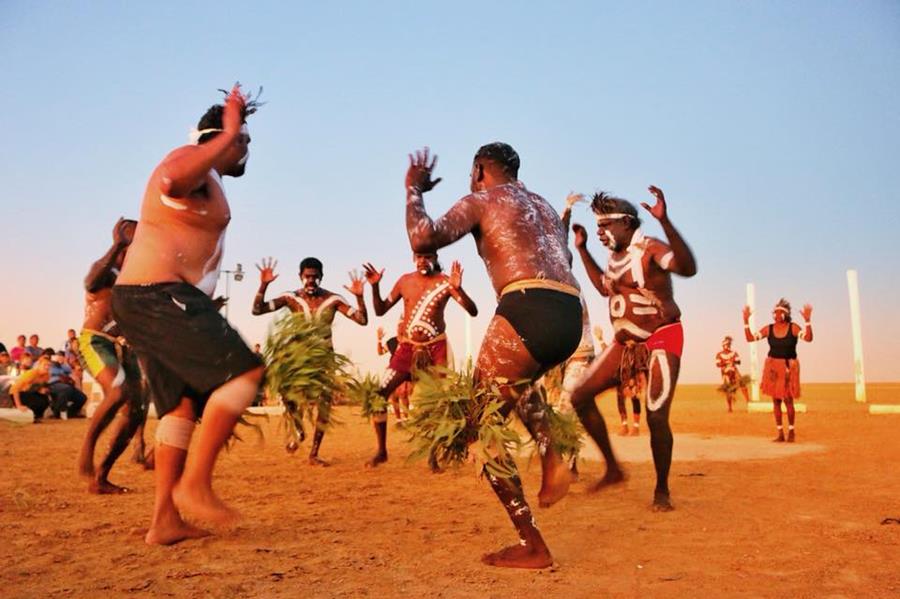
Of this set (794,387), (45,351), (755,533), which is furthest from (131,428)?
(45,351)

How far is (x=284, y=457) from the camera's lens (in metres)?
8.98

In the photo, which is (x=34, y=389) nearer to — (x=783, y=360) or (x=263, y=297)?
(x=263, y=297)

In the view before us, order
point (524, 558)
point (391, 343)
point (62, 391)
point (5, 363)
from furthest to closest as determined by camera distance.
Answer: point (5, 363), point (62, 391), point (391, 343), point (524, 558)

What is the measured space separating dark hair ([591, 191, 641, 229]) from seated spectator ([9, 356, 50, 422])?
13471mm

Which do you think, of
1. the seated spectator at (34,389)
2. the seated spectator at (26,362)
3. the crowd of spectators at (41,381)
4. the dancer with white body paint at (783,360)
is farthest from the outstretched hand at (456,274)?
the seated spectator at (26,362)

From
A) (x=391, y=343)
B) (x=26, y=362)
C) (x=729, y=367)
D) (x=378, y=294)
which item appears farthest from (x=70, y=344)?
(x=729, y=367)

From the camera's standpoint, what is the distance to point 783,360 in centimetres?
1084

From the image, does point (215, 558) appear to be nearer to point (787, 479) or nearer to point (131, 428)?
point (131, 428)

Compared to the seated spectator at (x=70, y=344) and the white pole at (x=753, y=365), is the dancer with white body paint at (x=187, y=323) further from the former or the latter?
the white pole at (x=753, y=365)

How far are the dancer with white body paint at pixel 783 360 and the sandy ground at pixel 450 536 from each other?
2.62 m

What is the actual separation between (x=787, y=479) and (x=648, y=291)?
2462mm

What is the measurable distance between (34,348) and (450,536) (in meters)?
16.2

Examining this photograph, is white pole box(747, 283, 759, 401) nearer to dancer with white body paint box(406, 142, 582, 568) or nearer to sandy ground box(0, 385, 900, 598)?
sandy ground box(0, 385, 900, 598)

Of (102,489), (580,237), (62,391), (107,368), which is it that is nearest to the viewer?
(102,489)
